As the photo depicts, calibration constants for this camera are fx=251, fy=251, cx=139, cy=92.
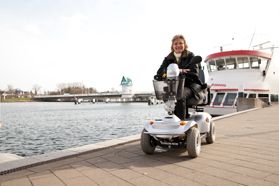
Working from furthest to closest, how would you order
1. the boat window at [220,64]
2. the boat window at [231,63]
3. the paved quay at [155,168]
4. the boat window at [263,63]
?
the boat window at [220,64] → the boat window at [231,63] → the boat window at [263,63] → the paved quay at [155,168]

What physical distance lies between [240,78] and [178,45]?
17.9 metres

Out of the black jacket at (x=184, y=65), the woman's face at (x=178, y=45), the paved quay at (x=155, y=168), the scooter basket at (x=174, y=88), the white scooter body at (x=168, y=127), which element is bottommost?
the paved quay at (x=155, y=168)

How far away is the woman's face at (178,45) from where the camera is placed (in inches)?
194

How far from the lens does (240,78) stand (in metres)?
21.1

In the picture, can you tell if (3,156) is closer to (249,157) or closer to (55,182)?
(55,182)

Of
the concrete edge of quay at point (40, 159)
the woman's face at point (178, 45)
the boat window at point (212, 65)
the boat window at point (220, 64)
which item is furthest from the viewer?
the boat window at point (212, 65)

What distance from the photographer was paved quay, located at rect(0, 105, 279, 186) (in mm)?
3167

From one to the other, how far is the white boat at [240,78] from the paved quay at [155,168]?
632 inches

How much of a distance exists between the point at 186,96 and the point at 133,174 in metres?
1.84

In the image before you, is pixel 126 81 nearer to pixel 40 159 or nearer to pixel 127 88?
pixel 127 88

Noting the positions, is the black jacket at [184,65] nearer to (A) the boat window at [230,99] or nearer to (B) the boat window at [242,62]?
(A) the boat window at [230,99]

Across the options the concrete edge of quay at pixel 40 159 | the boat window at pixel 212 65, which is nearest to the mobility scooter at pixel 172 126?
the concrete edge of quay at pixel 40 159

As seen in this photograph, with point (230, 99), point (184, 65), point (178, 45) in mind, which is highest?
point (178, 45)

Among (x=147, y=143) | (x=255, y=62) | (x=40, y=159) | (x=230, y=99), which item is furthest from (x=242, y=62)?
(x=40, y=159)
